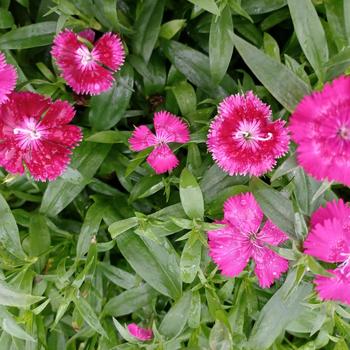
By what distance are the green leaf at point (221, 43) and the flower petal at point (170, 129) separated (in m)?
0.17

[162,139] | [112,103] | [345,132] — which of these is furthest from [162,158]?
[345,132]

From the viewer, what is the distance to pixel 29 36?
1378mm

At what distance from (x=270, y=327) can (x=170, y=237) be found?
15.3 inches

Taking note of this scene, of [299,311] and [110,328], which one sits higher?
[299,311]

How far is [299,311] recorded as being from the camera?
3.83 ft

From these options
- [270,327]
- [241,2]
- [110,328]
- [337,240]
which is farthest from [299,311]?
[241,2]

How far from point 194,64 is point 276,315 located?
675mm

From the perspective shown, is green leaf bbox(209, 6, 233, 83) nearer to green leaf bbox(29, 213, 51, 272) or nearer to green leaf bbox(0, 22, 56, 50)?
green leaf bbox(0, 22, 56, 50)

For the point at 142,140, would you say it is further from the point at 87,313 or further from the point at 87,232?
the point at 87,313

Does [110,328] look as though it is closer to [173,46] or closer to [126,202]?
[126,202]

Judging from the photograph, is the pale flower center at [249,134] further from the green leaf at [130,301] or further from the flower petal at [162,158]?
the green leaf at [130,301]

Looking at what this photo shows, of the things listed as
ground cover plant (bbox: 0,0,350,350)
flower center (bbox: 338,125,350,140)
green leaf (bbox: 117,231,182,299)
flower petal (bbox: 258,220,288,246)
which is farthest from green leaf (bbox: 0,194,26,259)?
flower center (bbox: 338,125,350,140)

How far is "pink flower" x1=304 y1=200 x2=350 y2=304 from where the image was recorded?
3.16 ft

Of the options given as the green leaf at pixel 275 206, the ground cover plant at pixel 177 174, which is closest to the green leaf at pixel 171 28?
the ground cover plant at pixel 177 174
